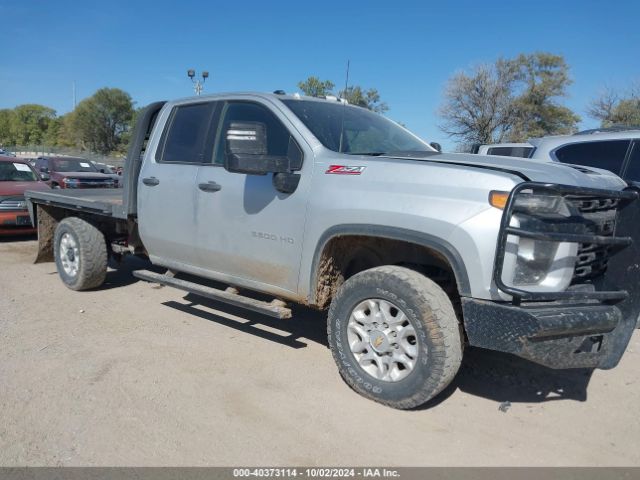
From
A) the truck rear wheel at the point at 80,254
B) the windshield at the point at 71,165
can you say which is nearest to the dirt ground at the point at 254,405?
the truck rear wheel at the point at 80,254

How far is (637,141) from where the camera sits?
592 cm

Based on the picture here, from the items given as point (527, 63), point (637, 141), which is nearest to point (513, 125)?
point (527, 63)

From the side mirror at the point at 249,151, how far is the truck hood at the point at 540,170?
0.92m

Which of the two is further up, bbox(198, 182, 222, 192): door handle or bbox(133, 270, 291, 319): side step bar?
bbox(198, 182, 222, 192): door handle

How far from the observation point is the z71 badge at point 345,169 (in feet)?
11.8

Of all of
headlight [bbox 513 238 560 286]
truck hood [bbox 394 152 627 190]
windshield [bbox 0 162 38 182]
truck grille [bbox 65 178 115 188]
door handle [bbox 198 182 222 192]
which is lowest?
truck grille [bbox 65 178 115 188]

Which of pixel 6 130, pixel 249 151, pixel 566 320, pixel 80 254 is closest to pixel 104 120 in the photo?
pixel 6 130

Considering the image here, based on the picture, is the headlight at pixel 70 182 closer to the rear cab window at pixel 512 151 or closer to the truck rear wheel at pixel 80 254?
the truck rear wheel at pixel 80 254

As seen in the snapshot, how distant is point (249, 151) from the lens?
3799mm

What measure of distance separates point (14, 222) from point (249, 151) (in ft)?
24.3

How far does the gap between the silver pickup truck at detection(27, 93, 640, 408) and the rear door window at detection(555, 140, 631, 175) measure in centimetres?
255

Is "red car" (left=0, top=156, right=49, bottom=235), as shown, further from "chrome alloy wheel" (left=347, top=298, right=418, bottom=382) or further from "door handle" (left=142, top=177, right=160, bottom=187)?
"chrome alloy wheel" (left=347, top=298, right=418, bottom=382)

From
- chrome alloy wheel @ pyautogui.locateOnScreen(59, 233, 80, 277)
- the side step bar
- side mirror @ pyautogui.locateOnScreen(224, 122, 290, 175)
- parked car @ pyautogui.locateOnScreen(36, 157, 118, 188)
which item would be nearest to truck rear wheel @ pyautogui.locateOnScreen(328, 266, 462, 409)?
the side step bar

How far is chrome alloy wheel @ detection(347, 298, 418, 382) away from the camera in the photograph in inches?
134
